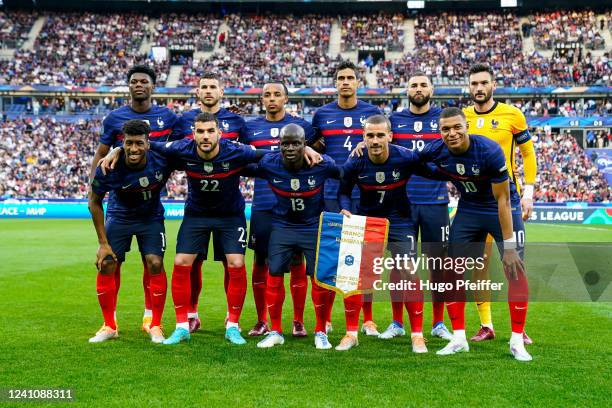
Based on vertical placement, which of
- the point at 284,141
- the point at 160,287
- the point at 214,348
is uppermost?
the point at 284,141

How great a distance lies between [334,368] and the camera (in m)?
5.22

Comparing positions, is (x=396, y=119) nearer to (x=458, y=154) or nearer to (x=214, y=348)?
(x=458, y=154)

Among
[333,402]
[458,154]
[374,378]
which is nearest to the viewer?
[333,402]

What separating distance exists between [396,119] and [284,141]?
1.54m

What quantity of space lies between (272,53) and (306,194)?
39.8 meters

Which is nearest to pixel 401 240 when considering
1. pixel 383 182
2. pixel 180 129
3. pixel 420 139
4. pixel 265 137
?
pixel 383 182

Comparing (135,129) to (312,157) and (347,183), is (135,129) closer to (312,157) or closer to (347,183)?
(312,157)

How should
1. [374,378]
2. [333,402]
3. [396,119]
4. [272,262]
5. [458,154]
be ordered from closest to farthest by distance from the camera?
1. [333,402]
2. [374,378]
3. [458,154]
4. [272,262]
5. [396,119]

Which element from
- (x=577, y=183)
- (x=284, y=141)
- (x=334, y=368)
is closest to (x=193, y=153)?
(x=284, y=141)

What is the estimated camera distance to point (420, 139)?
6922 mm

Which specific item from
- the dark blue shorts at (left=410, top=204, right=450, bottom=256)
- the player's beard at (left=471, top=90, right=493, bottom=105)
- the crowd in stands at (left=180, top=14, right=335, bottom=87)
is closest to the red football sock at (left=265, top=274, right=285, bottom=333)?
the dark blue shorts at (left=410, top=204, right=450, bottom=256)

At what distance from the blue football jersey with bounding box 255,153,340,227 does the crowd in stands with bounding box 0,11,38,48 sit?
43.5 m

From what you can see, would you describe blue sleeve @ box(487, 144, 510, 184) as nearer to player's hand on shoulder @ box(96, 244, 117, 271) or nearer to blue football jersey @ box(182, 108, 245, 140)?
blue football jersey @ box(182, 108, 245, 140)

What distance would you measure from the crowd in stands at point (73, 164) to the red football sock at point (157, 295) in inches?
974
